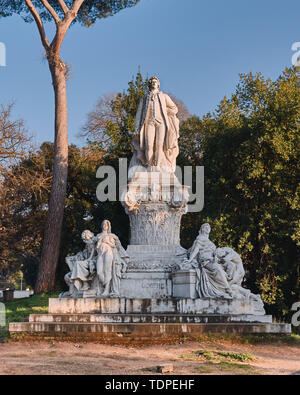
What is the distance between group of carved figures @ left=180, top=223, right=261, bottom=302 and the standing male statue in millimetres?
2520

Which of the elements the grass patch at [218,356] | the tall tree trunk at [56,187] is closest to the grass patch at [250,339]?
the grass patch at [218,356]

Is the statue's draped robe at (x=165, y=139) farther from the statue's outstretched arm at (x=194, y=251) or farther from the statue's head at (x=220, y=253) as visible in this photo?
the statue's head at (x=220, y=253)

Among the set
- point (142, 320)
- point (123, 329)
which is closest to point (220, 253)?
point (142, 320)

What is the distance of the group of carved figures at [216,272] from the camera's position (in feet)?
39.4

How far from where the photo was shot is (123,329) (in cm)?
1051

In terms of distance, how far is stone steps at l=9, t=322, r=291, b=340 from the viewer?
1048 cm

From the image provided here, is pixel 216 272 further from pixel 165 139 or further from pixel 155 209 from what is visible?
pixel 165 139

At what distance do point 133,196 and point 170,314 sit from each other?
3.28m

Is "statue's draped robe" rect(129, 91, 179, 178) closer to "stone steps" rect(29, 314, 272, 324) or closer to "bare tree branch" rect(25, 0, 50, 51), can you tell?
"stone steps" rect(29, 314, 272, 324)

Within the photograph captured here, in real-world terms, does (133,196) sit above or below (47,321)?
above

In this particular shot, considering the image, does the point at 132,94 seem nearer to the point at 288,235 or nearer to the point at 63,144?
the point at 63,144

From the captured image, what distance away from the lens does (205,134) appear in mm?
25094

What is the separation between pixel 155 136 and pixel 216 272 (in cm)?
395
